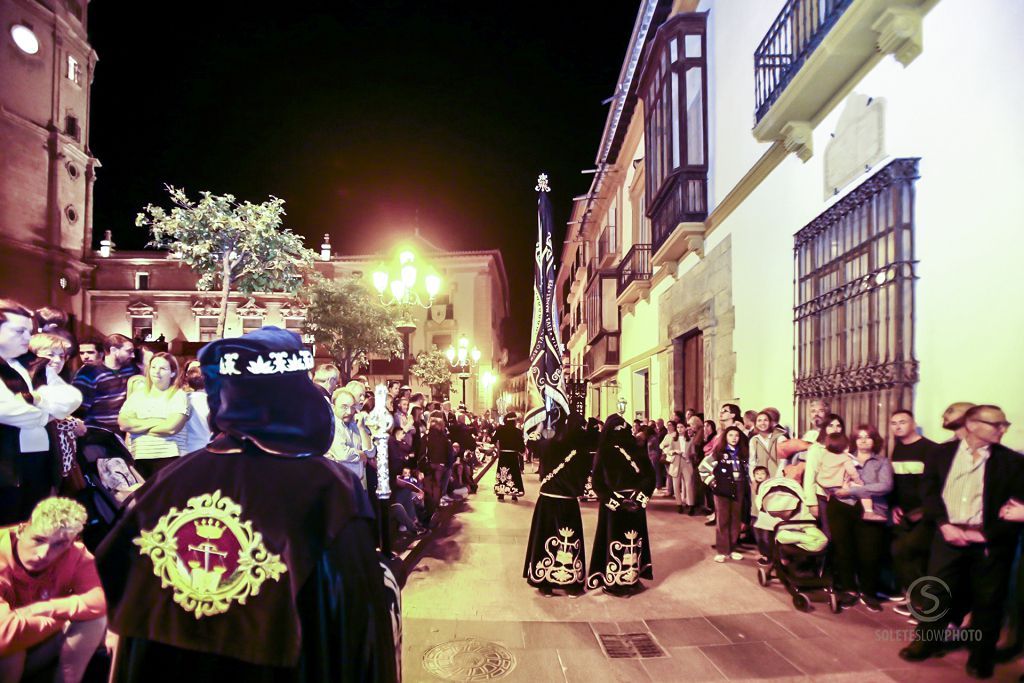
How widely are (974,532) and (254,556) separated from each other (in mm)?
5021

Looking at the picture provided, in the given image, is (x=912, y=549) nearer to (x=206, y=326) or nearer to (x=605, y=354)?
(x=605, y=354)

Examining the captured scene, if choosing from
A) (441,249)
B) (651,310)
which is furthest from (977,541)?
(441,249)

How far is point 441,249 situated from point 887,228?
58061 millimetres

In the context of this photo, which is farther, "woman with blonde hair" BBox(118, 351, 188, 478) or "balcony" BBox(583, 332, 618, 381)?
"balcony" BBox(583, 332, 618, 381)

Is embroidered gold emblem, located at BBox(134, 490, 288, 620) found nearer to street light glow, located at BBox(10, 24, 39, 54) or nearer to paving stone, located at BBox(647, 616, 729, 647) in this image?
paving stone, located at BBox(647, 616, 729, 647)

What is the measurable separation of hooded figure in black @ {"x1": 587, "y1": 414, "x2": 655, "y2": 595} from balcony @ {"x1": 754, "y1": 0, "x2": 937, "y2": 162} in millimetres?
4907

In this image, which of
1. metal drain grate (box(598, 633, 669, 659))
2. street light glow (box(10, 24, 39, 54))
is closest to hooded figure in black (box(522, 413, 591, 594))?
metal drain grate (box(598, 633, 669, 659))

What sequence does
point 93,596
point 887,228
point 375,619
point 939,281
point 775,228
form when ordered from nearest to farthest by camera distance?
point 375,619 < point 93,596 < point 939,281 < point 887,228 < point 775,228

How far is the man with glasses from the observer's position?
15.7 feet

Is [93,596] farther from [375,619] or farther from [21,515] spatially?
[375,619]

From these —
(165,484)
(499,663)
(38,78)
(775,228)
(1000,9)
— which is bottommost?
(499,663)

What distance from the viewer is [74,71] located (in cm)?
4091

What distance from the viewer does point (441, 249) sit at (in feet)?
210

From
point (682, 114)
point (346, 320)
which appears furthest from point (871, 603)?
point (346, 320)
